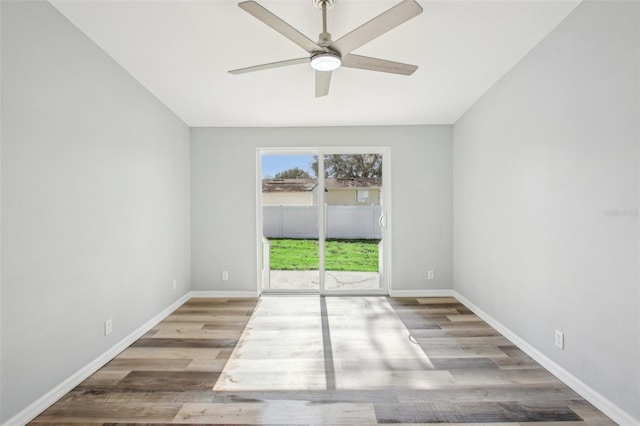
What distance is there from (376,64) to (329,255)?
113 inches

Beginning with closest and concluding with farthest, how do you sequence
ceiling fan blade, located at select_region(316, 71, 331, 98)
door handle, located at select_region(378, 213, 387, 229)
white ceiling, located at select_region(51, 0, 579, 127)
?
white ceiling, located at select_region(51, 0, 579, 127) → ceiling fan blade, located at select_region(316, 71, 331, 98) → door handle, located at select_region(378, 213, 387, 229)

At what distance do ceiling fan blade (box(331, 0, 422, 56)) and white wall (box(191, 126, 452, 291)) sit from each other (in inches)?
97.1

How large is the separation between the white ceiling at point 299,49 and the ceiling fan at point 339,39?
27cm

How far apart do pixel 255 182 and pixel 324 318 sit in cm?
205

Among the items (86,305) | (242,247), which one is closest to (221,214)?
(242,247)

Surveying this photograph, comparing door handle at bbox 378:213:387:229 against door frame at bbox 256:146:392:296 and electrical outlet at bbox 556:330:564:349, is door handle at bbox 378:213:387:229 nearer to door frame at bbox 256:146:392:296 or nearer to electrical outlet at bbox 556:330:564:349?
door frame at bbox 256:146:392:296

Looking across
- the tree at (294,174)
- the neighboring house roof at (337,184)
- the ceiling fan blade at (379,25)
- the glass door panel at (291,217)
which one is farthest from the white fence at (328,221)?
the ceiling fan blade at (379,25)

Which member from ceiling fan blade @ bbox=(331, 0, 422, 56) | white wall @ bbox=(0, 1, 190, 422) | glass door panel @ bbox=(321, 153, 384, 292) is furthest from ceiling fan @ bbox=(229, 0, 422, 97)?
glass door panel @ bbox=(321, 153, 384, 292)

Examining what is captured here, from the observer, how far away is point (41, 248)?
1.85 meters

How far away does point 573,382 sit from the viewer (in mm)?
2057

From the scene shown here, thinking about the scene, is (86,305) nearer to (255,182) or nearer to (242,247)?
(242,247)

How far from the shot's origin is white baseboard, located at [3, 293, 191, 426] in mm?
1752

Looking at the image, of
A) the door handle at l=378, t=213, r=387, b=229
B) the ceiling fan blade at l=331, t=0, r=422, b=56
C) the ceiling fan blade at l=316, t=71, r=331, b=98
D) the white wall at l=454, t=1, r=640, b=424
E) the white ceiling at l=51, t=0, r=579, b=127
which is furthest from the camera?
the door handle at l=378, t=213, r=387, b=229

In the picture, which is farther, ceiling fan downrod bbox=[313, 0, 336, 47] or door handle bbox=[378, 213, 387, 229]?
door handle bbox=[378, 213, 387, 229]
